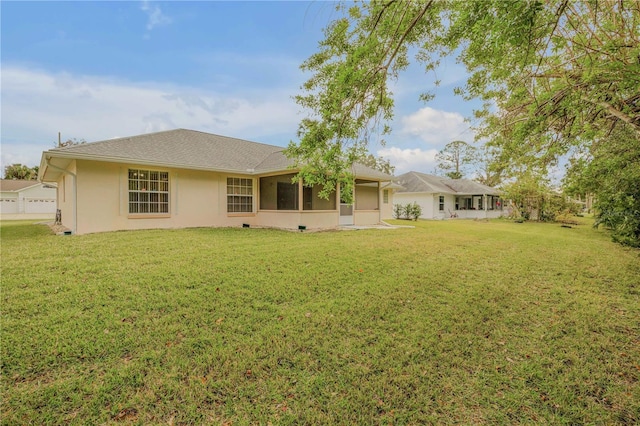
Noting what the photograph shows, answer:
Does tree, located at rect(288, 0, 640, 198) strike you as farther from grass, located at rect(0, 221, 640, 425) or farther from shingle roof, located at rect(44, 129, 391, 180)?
shingle roof, located at rect(44, 129, 391, 180)

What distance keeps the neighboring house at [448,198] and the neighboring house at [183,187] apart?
40.5ft

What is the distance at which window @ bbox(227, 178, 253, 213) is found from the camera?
43.9ft

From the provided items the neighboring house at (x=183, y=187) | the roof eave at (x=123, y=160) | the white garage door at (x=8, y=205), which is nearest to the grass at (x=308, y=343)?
the roof eave at (x=123, y=160)

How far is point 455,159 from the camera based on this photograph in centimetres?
4216

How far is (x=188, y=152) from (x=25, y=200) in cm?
3257

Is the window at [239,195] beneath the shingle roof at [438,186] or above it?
beneath

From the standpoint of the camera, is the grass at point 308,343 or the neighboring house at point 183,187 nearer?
the grass at point 308,343

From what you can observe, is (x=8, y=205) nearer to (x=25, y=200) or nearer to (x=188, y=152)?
(x=25, y=200)

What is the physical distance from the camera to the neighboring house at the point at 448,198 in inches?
1036

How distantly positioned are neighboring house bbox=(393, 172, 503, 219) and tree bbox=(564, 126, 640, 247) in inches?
595

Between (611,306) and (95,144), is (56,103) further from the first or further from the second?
(611,306)

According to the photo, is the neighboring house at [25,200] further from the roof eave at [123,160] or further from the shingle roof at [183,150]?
the roof eave at [123,160]

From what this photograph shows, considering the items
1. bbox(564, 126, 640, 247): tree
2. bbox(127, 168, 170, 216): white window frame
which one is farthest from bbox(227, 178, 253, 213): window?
bbox(564, 126, 640, 247): tree

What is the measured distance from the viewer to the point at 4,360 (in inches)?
109
